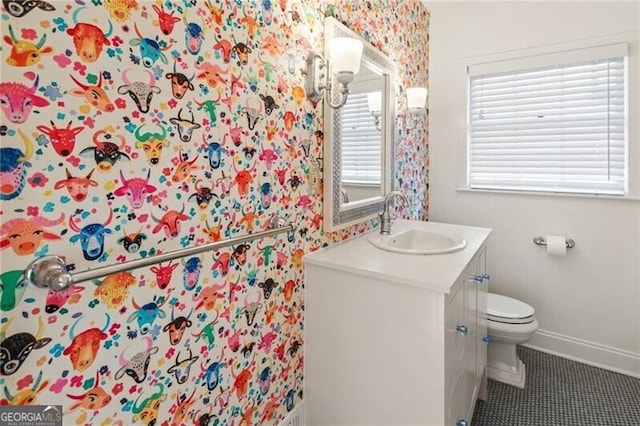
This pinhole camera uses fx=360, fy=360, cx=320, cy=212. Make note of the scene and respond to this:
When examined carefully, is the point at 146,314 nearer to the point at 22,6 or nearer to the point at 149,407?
the point at 149,407

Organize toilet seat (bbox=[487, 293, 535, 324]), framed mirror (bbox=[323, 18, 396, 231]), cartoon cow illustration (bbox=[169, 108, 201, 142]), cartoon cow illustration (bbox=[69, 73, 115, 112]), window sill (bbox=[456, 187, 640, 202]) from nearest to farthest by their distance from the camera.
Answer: cartoon cow illustration (bbox=[69, 73, 115, 112]) < cartoon cow illustration (bbox=[169, 108, 201, 142]) < framed mirror (bbox=[323, 18, 396, 231]) < toilet seat (bbox=[487, 293, 535, 324]) < window sill (bbox=[456, 187, 640, 202])

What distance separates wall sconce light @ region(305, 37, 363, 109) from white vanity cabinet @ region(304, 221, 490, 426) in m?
0.69

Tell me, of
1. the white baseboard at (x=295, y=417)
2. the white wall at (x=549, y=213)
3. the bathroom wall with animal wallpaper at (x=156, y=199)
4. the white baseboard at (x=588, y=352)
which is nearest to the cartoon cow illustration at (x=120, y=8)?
the bathroom wall with animal wallpaper at (x=156, y=199)

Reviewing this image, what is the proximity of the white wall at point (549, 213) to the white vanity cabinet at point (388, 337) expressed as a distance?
109cm

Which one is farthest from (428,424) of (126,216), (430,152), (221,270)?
(430,152)

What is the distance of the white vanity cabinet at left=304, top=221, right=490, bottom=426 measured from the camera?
1.22 m

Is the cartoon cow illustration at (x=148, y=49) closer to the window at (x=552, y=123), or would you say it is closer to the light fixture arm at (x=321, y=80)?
the light fixture arm at (x=321, y=80)

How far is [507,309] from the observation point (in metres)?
2.15

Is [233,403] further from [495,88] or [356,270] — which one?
[495,88]

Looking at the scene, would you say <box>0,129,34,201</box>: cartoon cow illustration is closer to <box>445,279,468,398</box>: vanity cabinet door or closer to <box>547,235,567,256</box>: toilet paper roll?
<box>445,279,468,398</box>: vanity cabinet door

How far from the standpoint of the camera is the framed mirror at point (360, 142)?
1.62 meters

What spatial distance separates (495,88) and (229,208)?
223 cm

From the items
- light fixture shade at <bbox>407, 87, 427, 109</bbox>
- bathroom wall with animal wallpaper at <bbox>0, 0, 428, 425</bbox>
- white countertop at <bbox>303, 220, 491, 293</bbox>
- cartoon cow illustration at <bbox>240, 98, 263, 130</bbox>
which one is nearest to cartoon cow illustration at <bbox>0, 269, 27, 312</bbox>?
bathroom wall with animal wallpaper at <bbox>0, 0, 428, 425</bbox>

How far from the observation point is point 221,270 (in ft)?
3.76
